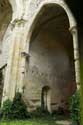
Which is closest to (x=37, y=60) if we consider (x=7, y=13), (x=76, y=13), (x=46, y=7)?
(x=46, y=7)

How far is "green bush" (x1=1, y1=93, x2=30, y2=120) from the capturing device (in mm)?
10070

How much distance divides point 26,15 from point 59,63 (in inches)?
159

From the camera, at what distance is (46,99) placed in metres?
13.0

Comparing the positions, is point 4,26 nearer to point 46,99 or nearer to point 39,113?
point 46,99

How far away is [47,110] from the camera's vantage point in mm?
12445

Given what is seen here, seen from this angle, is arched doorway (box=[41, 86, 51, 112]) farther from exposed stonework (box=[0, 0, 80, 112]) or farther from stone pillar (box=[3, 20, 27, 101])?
stone pillar (box=[3, 20, 27, 101])

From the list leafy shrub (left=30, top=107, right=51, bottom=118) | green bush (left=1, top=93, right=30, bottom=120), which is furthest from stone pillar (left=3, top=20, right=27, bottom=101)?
leafy shrub (left=30, top=107, right=51, bottom=118)

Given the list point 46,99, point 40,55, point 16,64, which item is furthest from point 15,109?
point 40,55

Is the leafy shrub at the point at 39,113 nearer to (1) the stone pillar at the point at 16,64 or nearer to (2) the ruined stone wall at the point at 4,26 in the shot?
(1) the stone pillar at the point at 16,64

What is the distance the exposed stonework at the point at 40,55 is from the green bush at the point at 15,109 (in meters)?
0.45

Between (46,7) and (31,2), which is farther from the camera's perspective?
(31,2)

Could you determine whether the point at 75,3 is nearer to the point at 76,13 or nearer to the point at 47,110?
Answer: the point at 76,13

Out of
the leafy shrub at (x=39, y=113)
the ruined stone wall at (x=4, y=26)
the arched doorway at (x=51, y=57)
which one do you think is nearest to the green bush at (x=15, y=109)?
the leafy shrub at (x=39, y=113)

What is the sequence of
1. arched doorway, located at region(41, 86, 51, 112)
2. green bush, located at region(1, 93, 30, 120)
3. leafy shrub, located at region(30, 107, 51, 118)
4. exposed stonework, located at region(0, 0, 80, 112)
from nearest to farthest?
green bush, located at region(1, 93, 30, 120), leafy shrub, located at region(30, 107, 51, 118), exposed stonework, located at region(0, 0, 80, 112), arched doorway, located at region(41, 86, 51, 112)
